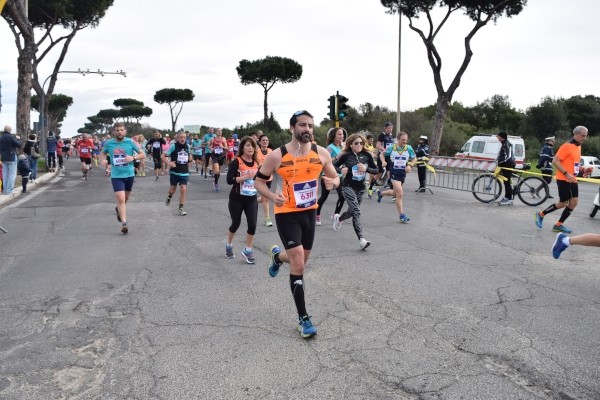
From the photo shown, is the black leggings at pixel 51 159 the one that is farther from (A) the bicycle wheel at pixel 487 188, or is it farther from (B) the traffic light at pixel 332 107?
(A) the bicycle wheel at pixel 487 188

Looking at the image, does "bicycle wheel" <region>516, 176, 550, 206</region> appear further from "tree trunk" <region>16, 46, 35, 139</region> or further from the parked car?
"tree trunk" <region>16, 46, 35, 139</region>

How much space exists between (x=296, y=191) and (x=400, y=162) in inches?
264

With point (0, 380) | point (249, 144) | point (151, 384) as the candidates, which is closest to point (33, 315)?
point (0, 380)

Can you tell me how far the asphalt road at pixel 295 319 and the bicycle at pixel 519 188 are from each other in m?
4.41

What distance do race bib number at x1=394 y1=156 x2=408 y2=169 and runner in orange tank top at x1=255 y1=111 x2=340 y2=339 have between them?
20.7ft

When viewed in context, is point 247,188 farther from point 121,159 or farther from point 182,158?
point 182,158

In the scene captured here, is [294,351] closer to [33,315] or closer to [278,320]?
[278,320]

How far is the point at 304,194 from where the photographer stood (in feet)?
15.0

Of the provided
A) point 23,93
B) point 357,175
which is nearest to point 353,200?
point 357,175

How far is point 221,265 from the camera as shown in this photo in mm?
6832

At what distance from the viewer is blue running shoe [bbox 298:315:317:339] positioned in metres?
4.25

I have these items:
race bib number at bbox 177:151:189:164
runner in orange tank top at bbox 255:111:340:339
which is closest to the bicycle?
race bib number at bbox 177:151:189:164

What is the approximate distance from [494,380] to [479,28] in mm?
31395

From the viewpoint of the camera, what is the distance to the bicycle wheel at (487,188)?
13398 mm
